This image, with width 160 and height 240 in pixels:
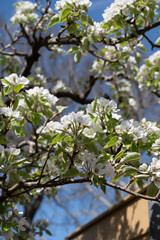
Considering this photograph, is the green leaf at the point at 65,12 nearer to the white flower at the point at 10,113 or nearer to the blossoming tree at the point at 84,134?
the blossoming tree at the point at 84,134

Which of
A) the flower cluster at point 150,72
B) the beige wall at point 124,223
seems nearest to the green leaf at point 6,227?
the beige wall at point 124,223

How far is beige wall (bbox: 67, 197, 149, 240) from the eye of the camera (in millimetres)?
2341

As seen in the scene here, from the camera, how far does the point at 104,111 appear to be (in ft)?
5.19

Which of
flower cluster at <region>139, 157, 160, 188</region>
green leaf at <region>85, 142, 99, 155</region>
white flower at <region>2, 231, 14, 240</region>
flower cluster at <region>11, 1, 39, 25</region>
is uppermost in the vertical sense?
flower cluster at <region>11, 1, 39, 25</region>

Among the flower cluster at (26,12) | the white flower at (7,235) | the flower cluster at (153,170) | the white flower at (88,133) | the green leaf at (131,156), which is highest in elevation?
the flower cluster at (26,12)

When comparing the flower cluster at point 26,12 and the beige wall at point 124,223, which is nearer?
the beige wall at point 124,223

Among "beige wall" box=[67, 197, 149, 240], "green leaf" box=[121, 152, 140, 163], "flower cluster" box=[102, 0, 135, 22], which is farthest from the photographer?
"beige wall" box=[67, 197, 149, 240]

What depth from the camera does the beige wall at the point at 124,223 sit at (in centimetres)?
234

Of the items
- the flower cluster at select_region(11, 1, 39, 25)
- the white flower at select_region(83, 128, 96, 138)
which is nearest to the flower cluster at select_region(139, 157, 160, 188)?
the white flower at select_region(83, 128, 96, 138)

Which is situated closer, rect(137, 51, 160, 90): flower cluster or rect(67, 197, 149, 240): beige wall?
rect(67, 197, 149, 240): beige wall

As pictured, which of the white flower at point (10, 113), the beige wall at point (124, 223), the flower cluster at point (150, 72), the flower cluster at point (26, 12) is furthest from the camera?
the flower cluster at point (26, 12)

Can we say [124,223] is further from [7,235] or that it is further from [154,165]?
[154,165]

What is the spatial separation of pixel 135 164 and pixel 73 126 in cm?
37

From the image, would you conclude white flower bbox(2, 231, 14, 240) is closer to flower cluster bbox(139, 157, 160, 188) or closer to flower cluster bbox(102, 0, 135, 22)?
flower cluster bbox(139, 157, 160, 188)
